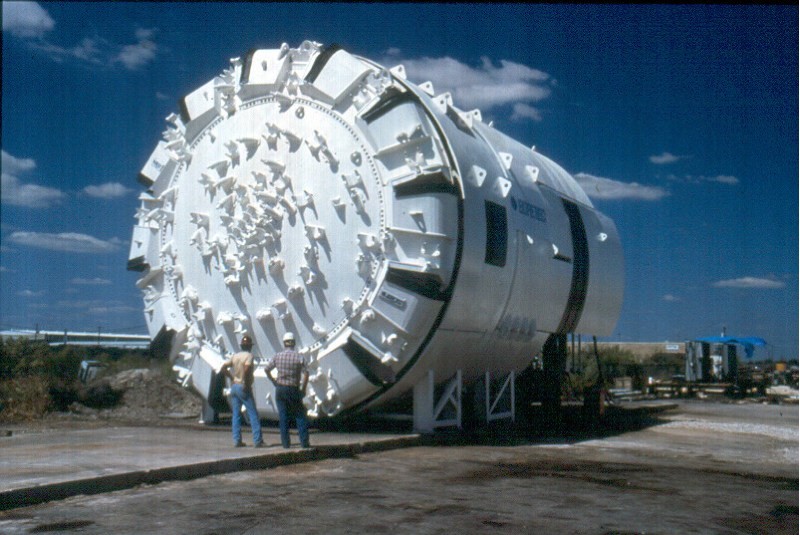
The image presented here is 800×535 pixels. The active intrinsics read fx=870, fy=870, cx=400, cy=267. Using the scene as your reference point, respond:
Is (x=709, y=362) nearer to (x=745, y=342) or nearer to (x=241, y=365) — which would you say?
(x=745, y=342)

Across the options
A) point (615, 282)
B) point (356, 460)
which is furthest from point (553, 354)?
point (356, 460)

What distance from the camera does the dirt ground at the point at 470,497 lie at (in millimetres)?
6875

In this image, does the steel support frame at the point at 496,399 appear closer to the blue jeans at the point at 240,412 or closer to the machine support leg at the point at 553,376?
the machine support leg at the point at 553,376

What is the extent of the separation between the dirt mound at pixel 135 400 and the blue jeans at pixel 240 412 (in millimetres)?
5714

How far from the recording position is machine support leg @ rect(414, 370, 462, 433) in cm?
1346

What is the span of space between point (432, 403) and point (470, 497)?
5292mm

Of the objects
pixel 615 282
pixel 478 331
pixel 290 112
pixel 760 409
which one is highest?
pixel 290 112

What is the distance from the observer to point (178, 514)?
23.5 feet

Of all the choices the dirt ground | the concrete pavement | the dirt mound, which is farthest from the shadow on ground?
the dirt mound

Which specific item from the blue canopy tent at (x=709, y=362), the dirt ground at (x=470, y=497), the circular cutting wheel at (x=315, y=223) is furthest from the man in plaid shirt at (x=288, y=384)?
the blue canopy tent at (x=709, y=362)

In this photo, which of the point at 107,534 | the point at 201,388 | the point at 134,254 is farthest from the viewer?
the point at 134,254

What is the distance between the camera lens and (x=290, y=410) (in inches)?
452

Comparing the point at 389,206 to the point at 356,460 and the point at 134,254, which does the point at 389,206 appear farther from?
the point at 134,254

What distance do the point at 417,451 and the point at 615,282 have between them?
9633 millimetres
